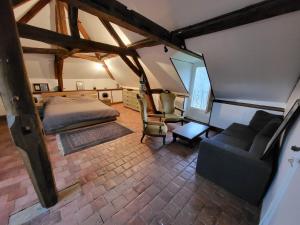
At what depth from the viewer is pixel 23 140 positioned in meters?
1.26

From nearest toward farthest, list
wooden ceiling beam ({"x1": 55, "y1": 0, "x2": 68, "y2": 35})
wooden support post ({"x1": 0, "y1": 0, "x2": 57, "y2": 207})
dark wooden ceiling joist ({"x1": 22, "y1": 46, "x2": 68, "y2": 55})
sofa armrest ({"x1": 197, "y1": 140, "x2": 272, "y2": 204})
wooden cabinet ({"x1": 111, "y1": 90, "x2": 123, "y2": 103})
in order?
1. wooden support post ({"x1": 0, "y1": 0, "x2": 57, "y2": 207})
2. sofa armrest ({"x1": 197, "y1": 140, "x2": 272, "y2": 204})
3. wooden ceiling beam ({"x1": 55, "y1": 0, "x2": 68, "y2": 35})
4. dark wooden ceiling joist ({"x1": 22, "y1": 46, "x2": 68, "y2": 55})
5. wooden cabinet ({"x1": 111, "y1": 90, "x2": 123, "y2": 103})

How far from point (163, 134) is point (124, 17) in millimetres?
2208

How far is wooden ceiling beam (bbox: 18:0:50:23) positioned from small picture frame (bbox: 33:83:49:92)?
2508 mm

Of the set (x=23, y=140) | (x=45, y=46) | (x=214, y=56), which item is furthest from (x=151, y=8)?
(x=45, y=46)

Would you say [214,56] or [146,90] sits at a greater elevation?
[214,56]

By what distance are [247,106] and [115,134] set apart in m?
3.52

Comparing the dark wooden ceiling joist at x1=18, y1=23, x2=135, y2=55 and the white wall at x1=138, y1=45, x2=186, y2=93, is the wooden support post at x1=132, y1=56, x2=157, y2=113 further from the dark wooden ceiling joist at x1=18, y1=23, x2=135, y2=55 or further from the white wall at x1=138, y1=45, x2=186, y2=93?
the dark wooden ceiling joist at x1=18, y1=23, x2=135, y2=55

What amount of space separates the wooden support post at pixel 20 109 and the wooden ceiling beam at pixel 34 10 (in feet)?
9.06

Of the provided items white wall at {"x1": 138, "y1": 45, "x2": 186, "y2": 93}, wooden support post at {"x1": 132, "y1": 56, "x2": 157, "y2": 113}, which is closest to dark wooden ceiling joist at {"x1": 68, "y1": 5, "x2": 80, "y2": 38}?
white wall at {"x1": 138, "y1": 45, "x2": 186, "y2": 93}

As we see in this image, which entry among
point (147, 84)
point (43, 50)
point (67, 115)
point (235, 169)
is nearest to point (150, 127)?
point (235, 169)

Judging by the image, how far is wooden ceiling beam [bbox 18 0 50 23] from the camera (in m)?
2.86

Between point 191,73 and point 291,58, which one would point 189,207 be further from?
point 191,73

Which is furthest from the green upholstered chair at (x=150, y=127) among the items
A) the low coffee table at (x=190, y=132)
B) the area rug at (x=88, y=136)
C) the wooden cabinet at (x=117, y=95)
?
the wooden cabinet at (x=117, y=95)

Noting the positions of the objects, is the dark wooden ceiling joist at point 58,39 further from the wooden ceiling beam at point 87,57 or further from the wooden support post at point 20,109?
the wooden ceiling beam at point 87,57
